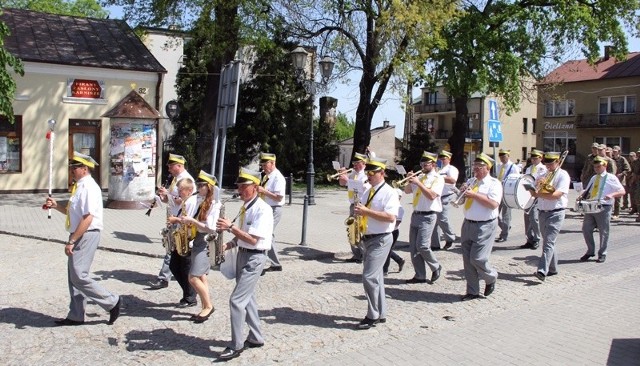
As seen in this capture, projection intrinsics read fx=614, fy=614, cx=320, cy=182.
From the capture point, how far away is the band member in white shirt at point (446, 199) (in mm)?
11344

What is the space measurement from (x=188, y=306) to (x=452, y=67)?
23.2m

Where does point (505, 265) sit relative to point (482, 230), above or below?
below

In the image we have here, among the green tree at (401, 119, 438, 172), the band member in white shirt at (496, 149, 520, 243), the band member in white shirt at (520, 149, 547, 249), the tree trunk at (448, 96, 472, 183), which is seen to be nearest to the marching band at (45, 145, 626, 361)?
the band member in white shirt at (520, 149, 547, 249)

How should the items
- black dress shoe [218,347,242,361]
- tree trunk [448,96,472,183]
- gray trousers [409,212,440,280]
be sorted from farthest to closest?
1. tree trunk [448,96,472,183]
2. gray trousers [409,212,440,280]
3. black dress shoe [218,347,242,361]

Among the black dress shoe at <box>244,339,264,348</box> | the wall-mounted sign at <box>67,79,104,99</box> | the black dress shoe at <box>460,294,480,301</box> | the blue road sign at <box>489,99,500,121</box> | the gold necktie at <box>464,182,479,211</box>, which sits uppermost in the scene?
the wall-mounted sign at <box>67,79,104,99</box>

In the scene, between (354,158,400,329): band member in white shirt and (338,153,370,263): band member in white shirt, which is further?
(338,153,370,263): band member in white shirt

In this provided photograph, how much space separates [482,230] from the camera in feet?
26.6

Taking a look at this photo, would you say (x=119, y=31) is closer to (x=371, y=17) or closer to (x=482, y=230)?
(x=371, y=17)

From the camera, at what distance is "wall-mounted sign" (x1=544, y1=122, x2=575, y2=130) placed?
56625 mm

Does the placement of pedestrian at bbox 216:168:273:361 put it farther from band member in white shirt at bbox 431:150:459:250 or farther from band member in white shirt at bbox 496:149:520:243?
band member in white shirt at bbox 496:149:520:243

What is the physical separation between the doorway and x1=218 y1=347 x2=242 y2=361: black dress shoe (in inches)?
703

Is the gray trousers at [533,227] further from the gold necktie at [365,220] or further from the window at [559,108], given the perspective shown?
the window at [559,108]

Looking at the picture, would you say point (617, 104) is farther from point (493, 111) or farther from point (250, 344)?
point (250, 344)

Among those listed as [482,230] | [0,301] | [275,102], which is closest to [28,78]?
[275,102]
